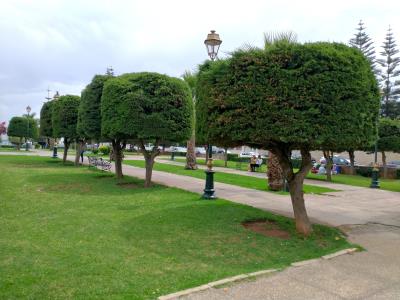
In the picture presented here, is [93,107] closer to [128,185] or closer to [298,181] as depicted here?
[128,185]

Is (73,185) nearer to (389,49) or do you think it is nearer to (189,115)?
(189,115)

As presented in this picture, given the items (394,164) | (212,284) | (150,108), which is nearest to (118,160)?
(150,108)

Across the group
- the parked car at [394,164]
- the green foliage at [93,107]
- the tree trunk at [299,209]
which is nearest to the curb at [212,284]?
the tree trunk at [299,209]

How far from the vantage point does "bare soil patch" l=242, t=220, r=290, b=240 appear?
7945 millimetres

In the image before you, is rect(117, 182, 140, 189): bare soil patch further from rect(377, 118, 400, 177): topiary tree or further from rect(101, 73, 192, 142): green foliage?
rect(377, 118, 400, 177): topiary tree

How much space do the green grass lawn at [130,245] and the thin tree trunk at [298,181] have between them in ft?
0.91

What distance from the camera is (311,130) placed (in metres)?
7.03

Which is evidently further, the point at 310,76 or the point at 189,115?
the point at 189,115

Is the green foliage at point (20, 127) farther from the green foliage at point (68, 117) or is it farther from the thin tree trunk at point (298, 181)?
the thin tree trunk at point (298, 181)

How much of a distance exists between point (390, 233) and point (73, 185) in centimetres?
1090

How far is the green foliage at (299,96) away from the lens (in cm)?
707

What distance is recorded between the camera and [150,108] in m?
14.5

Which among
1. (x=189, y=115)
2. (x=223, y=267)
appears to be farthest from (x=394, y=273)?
(x=189, y=115)

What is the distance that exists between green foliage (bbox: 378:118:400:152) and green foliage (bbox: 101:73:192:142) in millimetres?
19937
